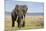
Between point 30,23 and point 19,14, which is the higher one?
point 19,14

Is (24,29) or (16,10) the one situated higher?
(16,10)

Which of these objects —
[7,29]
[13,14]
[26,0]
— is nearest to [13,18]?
[13,14]

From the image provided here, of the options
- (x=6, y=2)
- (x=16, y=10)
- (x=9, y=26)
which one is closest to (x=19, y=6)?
(x=16, y=10)

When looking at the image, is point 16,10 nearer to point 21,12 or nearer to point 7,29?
point 21,12

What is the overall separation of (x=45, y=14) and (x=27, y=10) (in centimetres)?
26

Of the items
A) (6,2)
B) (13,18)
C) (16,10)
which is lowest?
(13,18)

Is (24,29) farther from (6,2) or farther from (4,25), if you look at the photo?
(6,2)

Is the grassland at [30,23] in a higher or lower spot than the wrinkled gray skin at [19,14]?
lower

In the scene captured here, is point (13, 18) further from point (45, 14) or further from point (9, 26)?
point (45, 14)

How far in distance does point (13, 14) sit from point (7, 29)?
0.68 feet

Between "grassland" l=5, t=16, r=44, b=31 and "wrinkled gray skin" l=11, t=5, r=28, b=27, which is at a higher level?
Answer: "wrinkled gray skin" l=11, t=5, r=28, b=27

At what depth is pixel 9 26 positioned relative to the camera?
1178 mm

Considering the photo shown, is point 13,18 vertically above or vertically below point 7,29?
above

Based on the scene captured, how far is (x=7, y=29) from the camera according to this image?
3.84 ft
